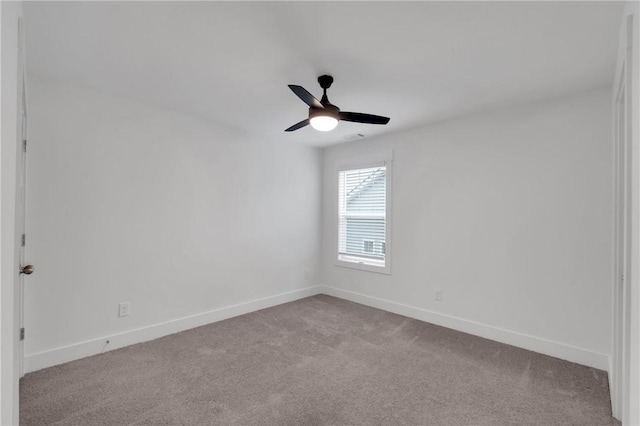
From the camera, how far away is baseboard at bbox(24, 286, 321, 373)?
252cm

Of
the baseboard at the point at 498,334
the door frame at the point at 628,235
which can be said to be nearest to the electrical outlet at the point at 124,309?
the baseboard at the point at 498,334

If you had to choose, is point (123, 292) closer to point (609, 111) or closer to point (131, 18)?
point (131, 18)

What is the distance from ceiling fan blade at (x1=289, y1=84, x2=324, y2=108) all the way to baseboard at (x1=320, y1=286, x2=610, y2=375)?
2.83 m

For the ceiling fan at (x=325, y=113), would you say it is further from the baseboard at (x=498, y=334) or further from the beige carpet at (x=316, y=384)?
the baseboard at (x=498, y=334)

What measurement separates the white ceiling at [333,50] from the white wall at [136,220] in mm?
399

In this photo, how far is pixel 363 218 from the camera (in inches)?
177

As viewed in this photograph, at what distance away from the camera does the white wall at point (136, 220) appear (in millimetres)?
2562

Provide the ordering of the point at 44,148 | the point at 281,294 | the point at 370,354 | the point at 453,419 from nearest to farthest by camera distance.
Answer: the point at 453,419 < the point at 44,148 < the point at 370,354 < the point at 281,294

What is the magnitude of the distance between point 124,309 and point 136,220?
89cm

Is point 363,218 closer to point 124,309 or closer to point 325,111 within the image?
point 325,111

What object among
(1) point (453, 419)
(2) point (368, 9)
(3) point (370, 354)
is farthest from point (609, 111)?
(3) point (370, 354)

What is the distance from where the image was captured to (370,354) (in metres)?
2.81

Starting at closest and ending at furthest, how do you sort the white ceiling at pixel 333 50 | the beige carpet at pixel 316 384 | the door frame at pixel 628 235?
1. the door frame at pixel 628 235
2. the white ceiling at pixel 333 50
3. the beige carpet at pixel 316 384

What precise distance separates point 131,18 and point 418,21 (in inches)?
68.2
